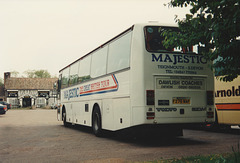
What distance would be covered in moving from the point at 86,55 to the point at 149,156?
8.61 meters

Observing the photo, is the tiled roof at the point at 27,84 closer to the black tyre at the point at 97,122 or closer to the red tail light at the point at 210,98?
the black tyre at the point at 97,122

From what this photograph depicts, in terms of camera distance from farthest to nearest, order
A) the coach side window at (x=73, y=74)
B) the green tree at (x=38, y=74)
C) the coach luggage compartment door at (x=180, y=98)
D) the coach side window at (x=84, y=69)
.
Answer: the green tree at (x=38, y=74) < the coach side window at (x=73, y=74) < the coach side window at (x=84, y=69) < the coach luggage compartment door at (x=180, y=98)

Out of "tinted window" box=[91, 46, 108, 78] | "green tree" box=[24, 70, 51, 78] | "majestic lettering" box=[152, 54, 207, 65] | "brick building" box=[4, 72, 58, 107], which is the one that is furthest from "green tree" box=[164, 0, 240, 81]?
"green tree" box=[24, 70, 51, 78]

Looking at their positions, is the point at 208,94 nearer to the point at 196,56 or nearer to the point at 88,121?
the point at 196,56

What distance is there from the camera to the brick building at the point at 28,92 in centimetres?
8425

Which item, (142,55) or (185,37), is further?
(142,55)

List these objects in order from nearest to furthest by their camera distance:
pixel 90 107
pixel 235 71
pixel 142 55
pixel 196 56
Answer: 1. pixel 235 71
2. pixel 142 55
3. pixel 196 56
4. pixel 90 107

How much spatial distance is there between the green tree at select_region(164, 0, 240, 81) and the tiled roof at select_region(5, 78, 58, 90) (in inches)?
3247

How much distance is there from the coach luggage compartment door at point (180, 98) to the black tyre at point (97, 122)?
12.4 feet

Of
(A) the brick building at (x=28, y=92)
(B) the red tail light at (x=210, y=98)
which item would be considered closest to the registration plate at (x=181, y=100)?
(B) the red tail light at (x=210, y=98)

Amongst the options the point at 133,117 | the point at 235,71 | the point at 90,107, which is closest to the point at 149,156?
the point at 133,117

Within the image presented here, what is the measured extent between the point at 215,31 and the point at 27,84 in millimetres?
85394

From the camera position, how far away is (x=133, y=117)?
31.8 feet

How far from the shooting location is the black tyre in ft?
42.1
